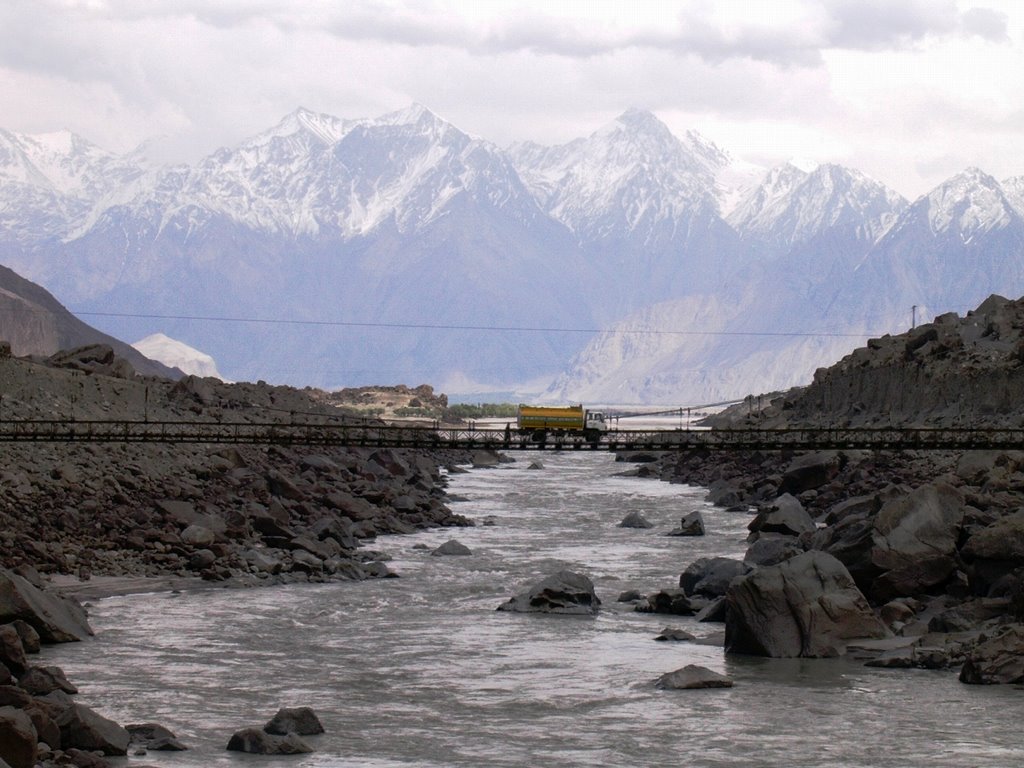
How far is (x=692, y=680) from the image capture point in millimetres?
36344

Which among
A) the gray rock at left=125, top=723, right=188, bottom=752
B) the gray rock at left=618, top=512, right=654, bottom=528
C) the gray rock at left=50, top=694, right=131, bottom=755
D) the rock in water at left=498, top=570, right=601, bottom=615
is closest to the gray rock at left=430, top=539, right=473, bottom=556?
the rock in water at left=498, top=570, right=601, bottom=615

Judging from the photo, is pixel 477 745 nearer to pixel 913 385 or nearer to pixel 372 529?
pixel 372 529

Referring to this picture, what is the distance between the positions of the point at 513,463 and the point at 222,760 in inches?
4465

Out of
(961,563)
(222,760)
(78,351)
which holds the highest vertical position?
(78,351)

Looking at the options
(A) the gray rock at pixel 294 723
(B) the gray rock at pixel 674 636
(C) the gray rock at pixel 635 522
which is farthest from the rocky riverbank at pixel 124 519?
(B) the gray rock at pixel 674 636

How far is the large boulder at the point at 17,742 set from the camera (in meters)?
25.6

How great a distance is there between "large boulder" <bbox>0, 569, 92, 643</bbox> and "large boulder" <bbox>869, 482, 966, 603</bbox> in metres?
18.8

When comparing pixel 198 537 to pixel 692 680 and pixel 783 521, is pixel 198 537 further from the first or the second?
pixel 692 680

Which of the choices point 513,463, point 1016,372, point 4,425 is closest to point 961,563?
point 4,425

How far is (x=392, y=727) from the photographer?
3262cm

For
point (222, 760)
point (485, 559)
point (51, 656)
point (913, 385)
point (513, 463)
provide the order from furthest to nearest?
point (513, 463) < point (913, 385) < point (485, 559) < point (51, 656) < point (222, 760)

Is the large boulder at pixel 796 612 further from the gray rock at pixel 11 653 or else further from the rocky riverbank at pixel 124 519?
the gray rock at pixel 11 653

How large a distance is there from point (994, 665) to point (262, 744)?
15445 mm

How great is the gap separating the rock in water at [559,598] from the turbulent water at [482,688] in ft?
1.94
